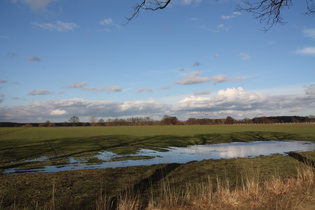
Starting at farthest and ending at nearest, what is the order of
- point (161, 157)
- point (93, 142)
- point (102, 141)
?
point (102, 141), point (93, 142), point (161, 157)

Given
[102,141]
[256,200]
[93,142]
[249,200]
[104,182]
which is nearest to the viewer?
[256,200]

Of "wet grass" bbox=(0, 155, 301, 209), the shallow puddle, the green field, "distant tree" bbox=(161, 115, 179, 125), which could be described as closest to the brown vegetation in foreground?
"wet grass" bbox=(0, 155, 301, 209)

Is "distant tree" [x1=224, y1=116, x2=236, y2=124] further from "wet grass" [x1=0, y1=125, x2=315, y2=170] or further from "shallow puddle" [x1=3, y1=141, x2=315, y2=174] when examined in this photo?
"shallow puddle" [x1=3, y1=141, x2=315, y2=174]

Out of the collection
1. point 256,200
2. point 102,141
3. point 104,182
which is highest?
point 256,200

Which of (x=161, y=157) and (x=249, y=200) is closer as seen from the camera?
(x=249, y=200)

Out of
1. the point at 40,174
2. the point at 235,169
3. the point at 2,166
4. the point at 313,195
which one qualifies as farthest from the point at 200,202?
the point at 2,166

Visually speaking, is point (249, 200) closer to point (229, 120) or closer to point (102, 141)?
point (102, 141)

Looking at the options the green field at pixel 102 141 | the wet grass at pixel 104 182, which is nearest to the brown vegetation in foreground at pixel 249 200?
the wet grass at pixel 104 182

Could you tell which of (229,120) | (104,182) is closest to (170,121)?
(229,120)

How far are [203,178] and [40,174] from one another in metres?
9.01

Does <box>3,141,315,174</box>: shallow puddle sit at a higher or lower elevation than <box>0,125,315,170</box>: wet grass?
lower

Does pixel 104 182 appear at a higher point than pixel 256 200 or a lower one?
lower

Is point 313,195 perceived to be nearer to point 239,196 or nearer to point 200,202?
point 239,196

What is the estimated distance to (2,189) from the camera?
10.9 m
